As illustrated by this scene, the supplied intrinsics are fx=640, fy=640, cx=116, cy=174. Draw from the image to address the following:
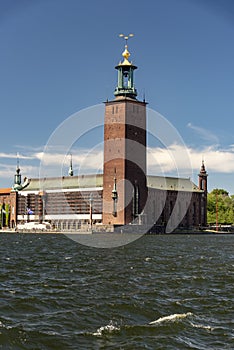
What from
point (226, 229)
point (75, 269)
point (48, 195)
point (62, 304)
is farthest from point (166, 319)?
point (226, 229)

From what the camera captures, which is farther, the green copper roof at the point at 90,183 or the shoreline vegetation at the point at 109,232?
the green copper roof at the point at 90,183

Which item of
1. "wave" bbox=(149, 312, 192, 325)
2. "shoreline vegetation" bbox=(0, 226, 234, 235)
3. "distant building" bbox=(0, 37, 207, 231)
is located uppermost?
"distant building" bbox=(0, 37, 207, 231)

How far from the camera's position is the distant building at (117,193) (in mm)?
110938

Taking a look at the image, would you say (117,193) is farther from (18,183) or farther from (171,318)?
(171,318)

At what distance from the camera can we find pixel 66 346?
14156 millimetres

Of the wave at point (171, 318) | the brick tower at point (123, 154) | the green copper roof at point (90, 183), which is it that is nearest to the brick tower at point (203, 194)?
the green copper roof at point (90, 183)

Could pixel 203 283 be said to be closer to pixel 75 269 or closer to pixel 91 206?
pixel 75 269

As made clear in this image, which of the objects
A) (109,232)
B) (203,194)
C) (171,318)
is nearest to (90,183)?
(109,232)

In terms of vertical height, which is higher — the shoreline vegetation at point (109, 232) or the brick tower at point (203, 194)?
the brick tower at point (203, 194)

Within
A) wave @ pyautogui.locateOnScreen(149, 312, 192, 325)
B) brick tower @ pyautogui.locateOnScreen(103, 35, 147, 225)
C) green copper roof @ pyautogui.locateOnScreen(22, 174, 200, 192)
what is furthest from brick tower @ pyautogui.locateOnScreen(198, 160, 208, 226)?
wave @ pyautogui.locateOnScreen(149, 312, 192, 325)

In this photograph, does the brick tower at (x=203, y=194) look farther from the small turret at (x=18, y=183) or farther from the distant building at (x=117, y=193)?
the small turret at (x=18, y=183)

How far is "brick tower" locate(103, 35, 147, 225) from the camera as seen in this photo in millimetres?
110688

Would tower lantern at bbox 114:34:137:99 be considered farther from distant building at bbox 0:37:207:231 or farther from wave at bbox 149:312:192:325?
wave at bbox 149:312:192:325

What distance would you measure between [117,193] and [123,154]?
684cm
